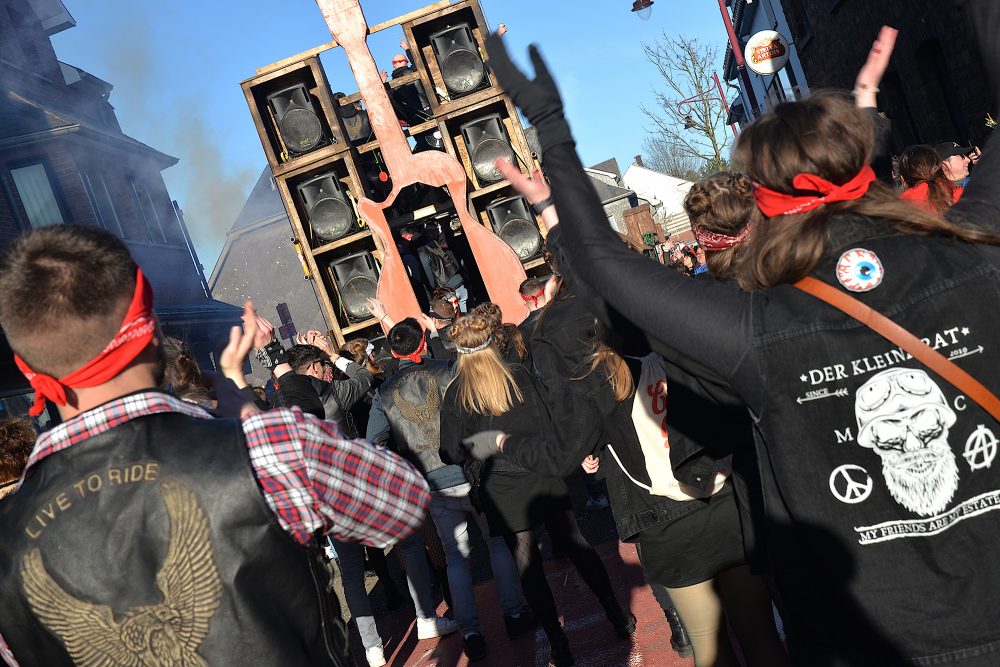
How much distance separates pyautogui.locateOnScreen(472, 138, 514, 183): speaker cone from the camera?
953 cm

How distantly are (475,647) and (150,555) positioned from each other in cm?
383

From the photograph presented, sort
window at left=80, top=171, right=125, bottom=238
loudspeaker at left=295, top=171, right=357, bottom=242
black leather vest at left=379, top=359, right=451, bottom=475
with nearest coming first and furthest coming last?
black leather vest at left=379, top=359, right=451, bottom=475 < loudspeaker at left=295, top=171, right=357, bottom=242 < window at left=80, top=171, right=125, bottom=238

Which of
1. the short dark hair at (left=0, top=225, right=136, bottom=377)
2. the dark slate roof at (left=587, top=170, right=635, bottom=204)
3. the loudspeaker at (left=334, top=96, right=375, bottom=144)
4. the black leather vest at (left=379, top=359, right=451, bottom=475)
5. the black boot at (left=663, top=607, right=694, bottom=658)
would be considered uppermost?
the loudspeaker at (left=334, top=96, right=375, bottom=144)

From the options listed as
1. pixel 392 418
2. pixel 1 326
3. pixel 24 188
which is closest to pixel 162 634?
pixel 1 326

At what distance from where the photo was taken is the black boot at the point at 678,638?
4.50 metres

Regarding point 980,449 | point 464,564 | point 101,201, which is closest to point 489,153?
point 464,564

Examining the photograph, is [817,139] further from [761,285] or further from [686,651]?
[686,651]

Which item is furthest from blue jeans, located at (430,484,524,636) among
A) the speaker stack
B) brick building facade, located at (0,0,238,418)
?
brick building facade, located at (0,0,238,418)

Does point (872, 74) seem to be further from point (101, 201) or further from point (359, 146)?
point (101, 201)

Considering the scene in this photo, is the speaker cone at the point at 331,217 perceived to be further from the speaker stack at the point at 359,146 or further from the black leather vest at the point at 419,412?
the black leather vest at the point at 419,412

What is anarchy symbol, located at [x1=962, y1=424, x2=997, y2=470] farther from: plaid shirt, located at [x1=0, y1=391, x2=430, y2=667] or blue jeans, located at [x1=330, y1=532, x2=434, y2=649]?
blue jeans, located at [x1=330, y1=532, x2=434, y2=649]

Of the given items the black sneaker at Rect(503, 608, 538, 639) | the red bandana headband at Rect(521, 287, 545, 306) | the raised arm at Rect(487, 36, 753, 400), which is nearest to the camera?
the raised arm at Rect(487, 36, 753, 400)

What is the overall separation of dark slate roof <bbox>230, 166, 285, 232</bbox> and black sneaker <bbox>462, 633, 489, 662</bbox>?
41348mm

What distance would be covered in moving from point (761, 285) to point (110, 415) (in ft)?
4.42
